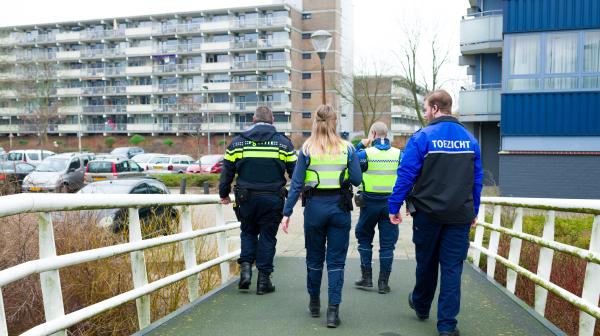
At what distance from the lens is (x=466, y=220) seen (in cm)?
437

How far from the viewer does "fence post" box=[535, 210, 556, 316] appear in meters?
5.16

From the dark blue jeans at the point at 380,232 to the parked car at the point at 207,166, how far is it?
27515 mm

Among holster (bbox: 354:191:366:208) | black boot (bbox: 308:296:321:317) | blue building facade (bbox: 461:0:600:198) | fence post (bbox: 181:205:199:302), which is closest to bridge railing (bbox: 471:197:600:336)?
holster (bbox: 354:191:366:208)

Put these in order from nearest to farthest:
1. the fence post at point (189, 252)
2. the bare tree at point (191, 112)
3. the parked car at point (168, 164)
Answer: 1. the fence post at point (189, 252)
2. the parked car at point (168, 164)
3. the bare tree at point (191, 112)

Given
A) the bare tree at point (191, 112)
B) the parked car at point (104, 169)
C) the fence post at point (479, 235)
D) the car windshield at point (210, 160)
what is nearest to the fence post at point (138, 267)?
the fence post at point (479, 235)

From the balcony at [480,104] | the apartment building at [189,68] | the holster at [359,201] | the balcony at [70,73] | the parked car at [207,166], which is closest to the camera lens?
the holster at [359,201]

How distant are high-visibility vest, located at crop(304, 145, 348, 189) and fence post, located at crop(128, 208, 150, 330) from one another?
1430 mm

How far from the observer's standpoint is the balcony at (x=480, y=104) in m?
23.9

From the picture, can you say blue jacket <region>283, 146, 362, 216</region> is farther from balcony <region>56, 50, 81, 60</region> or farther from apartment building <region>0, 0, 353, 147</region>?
balcony <region>56, 50, 81, 60</region>

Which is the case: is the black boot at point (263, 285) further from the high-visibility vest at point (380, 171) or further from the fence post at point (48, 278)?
the fence post at point (48, 278)

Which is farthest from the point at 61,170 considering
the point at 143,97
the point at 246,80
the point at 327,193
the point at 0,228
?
the point at 143,97

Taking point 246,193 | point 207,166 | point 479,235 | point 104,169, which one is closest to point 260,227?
point 246,193

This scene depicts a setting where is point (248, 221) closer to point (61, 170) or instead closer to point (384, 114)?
point (61, 170)

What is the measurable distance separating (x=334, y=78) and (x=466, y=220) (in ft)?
228
